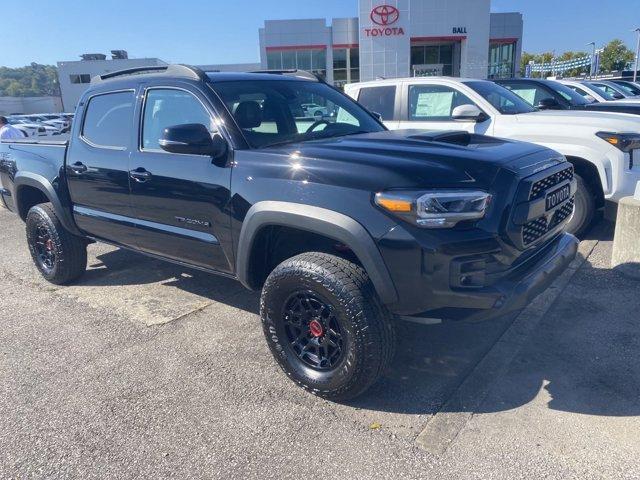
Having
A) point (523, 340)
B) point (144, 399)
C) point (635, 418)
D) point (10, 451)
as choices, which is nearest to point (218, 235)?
point (144, 399)

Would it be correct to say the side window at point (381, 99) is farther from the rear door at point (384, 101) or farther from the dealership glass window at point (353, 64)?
the dealership glass window at point (353, 64)

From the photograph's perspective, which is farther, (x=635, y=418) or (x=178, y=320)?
(x=178, y=320)

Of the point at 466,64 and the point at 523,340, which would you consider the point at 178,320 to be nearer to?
the point at 523,340

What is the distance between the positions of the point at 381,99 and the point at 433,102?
74cm

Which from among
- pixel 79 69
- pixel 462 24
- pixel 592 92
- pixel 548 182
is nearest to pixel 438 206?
pixel 548 182

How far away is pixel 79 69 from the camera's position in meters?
57.3

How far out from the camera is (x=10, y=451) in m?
2.69

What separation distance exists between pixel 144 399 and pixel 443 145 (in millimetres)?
2355

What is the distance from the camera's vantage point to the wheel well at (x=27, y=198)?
530 centimetres

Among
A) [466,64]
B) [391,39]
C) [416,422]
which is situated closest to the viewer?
[416,422]

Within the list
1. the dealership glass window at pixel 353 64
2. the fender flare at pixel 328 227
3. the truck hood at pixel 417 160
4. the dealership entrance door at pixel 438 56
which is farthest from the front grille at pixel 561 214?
the dealership glass window at pixel 353 64

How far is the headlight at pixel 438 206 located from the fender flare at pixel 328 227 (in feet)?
0.72

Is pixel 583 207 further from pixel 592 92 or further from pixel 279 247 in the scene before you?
pixel 592 92

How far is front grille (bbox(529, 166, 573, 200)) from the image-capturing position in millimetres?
2855
